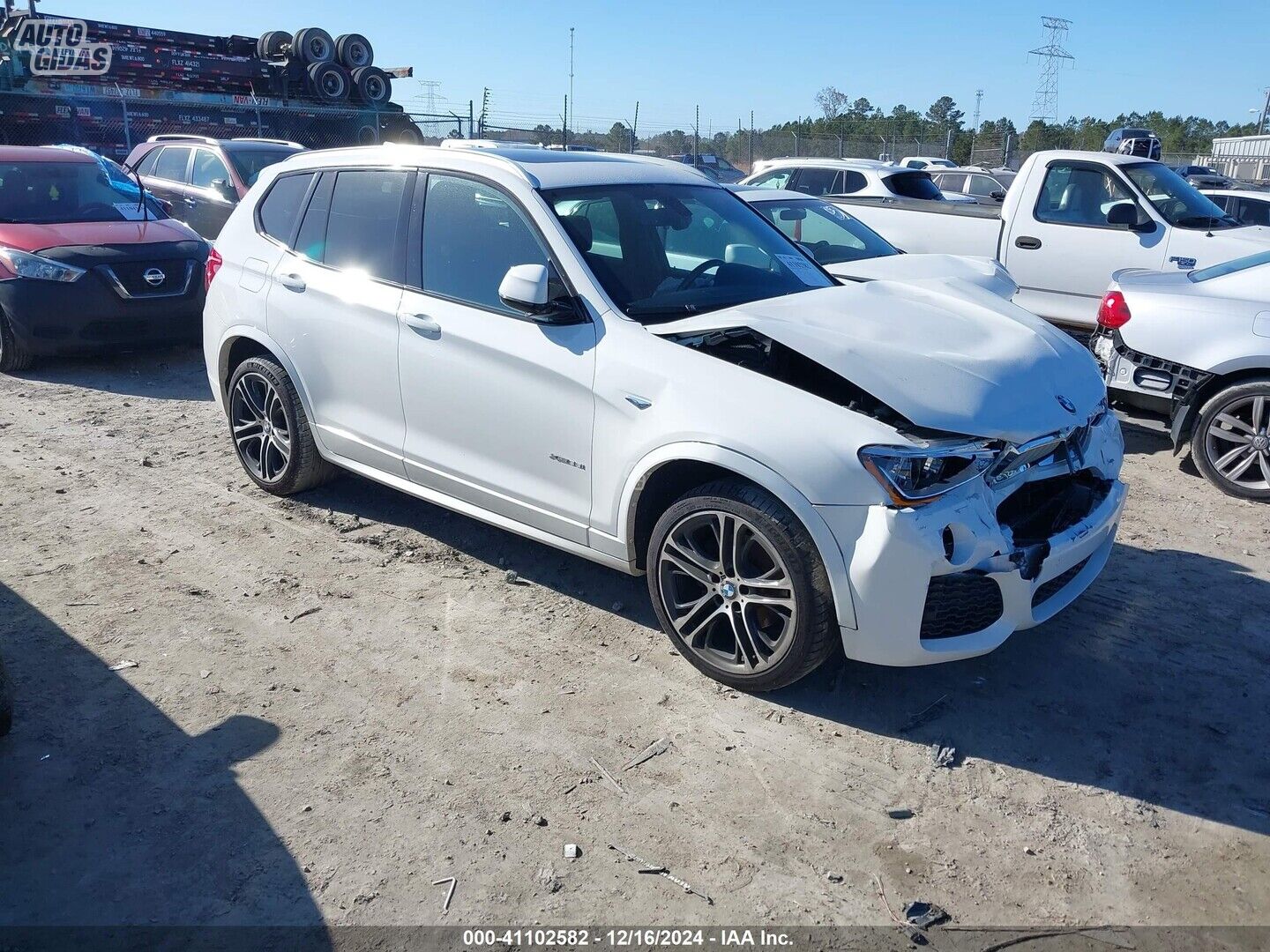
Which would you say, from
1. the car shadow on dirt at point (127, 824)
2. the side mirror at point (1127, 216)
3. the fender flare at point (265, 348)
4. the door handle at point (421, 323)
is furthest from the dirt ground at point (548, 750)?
the side mirror at point (1127, 216)

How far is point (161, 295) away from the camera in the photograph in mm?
8695

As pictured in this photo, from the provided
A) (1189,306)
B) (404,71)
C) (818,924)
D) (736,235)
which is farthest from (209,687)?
(404,71)

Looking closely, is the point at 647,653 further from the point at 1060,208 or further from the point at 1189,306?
the point at 1060,208

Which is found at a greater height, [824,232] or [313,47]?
[313,47]

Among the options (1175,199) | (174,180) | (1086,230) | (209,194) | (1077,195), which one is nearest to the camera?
(1086,230)

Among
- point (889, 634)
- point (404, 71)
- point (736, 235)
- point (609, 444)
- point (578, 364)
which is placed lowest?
point (889, 634)

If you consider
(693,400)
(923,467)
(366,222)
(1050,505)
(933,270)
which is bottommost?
(1050,505)

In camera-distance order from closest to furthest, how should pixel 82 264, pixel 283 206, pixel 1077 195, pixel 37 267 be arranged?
pixel 283 206 < pixel 37 267 < pixel 82 264 < pixel 1077 195

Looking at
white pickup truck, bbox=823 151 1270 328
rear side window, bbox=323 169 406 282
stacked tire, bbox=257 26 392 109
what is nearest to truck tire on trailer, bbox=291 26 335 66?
stacked tire, bbox=257 26 392 109

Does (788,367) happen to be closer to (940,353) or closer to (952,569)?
(940,353)

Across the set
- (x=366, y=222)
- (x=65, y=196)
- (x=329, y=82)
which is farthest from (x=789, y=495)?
(x=329, y=82)

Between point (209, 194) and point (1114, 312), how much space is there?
995 cm

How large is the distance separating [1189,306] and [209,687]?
5838 millimetres

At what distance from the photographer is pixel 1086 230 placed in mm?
9094
